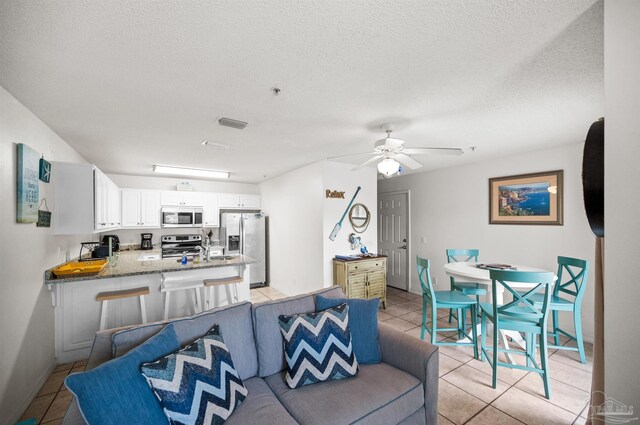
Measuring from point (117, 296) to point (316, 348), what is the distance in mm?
2325

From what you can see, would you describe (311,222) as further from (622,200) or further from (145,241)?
(622,200)

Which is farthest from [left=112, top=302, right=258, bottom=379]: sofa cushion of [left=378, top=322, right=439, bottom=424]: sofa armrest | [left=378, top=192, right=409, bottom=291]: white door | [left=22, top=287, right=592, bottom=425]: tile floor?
[left=378, top=192, right=409, bottom=291]: white door

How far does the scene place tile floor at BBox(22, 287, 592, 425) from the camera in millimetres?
2037

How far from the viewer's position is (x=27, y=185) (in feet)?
7.04

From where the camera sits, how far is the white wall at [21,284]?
73.5 inches

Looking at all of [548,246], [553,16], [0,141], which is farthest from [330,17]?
[548,246]

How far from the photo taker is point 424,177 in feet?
17.2

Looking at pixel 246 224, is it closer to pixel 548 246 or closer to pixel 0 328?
pixel 0 328

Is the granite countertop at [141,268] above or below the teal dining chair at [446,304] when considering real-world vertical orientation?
above

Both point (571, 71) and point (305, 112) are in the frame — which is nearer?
point (571, 71)

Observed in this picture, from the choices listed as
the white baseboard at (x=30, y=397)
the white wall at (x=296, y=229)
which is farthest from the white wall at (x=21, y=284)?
the white wall at (x=296, y=229)

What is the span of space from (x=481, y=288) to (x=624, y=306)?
2.64 metres

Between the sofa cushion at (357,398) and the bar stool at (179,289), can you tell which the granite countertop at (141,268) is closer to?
the bar stool at (179,289)

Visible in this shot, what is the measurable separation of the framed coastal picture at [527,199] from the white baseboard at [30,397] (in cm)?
548
